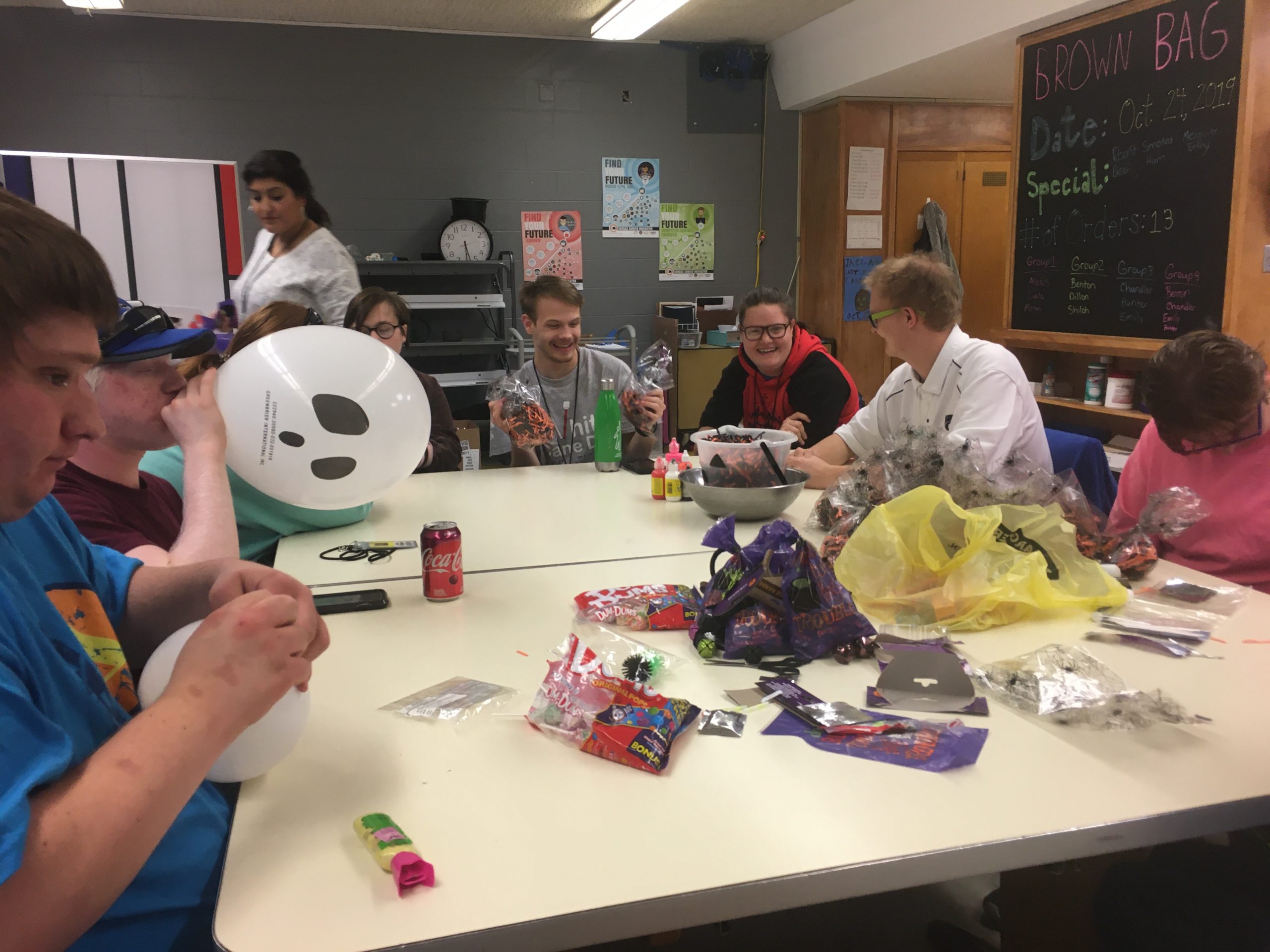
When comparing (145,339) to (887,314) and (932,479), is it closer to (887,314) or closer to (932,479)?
(932,479)

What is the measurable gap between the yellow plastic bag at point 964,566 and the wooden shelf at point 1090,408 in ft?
8.31

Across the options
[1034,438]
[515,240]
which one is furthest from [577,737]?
[515,240]

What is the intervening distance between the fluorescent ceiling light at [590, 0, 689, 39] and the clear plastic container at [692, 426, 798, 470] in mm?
3551

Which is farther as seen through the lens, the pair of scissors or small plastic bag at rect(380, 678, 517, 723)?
the pair of scissors

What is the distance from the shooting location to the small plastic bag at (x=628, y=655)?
4.08 feet

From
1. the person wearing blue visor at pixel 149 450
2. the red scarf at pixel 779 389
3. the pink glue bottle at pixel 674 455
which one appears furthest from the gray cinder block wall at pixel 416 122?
the person wearing blue visor at pixel 149 450

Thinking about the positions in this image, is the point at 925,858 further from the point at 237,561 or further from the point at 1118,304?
the point at 1118,304

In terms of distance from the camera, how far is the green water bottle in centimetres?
271

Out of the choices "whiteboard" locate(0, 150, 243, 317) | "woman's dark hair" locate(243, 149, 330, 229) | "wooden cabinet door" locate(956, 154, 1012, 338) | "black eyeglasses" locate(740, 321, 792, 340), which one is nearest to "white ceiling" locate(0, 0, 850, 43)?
"whiteboard" locate(0, 150, 243, 317)

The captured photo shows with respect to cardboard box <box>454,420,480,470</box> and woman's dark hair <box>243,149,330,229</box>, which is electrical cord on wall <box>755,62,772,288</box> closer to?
cardboard box <box>454,420,480,470</box>

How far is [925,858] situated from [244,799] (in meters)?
0.70

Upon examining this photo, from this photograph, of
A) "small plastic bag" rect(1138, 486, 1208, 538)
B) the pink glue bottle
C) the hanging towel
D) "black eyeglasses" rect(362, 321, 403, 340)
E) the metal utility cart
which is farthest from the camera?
the hanging towel

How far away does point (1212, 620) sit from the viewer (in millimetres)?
1416

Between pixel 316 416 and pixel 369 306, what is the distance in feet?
4.74
